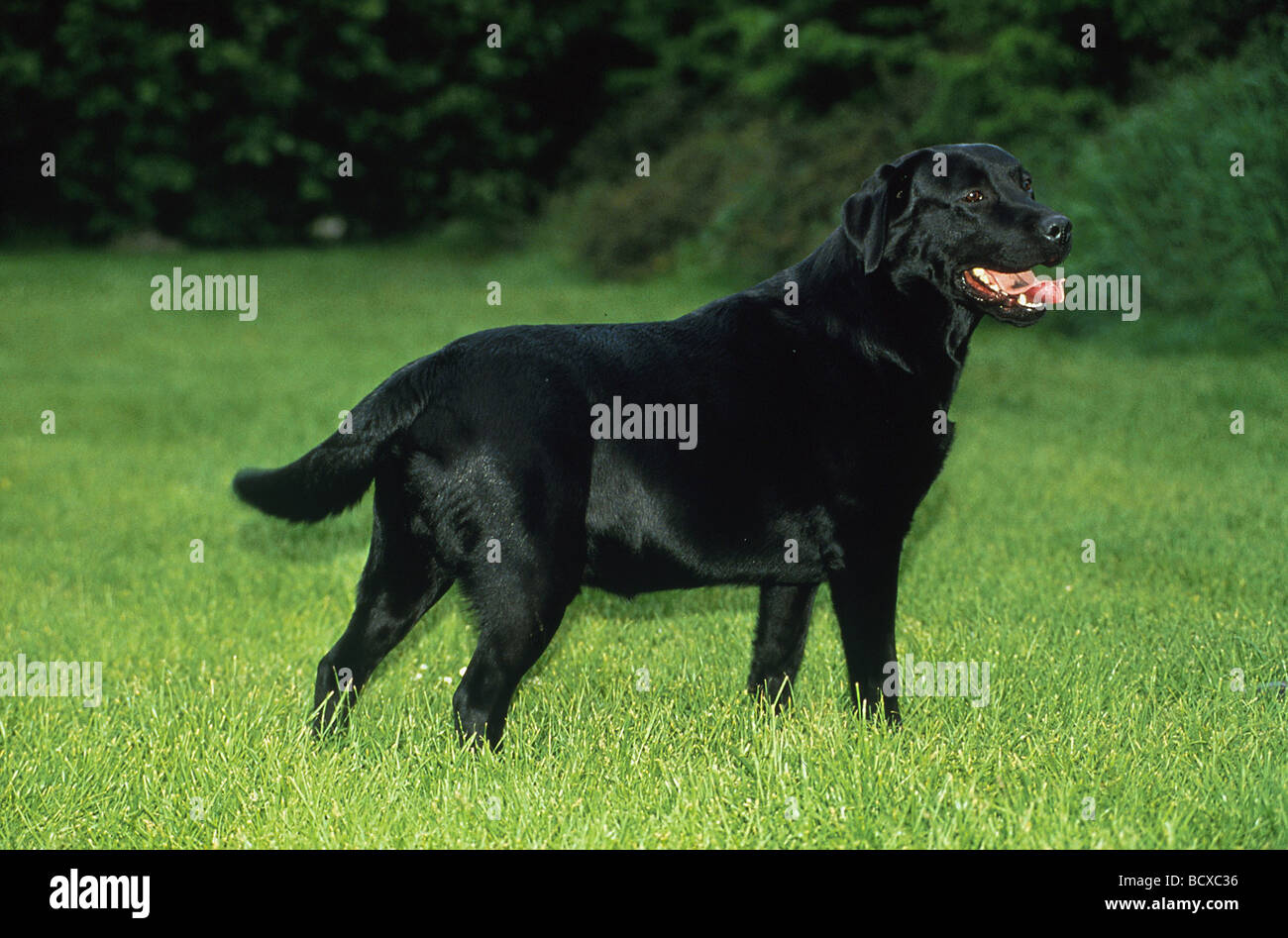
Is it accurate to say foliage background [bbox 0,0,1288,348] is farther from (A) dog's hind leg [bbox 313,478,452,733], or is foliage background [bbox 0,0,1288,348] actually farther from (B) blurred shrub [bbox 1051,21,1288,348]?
(A) dog's hind leg [bbox 313,478,452,733]

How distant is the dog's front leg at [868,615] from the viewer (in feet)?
12.8

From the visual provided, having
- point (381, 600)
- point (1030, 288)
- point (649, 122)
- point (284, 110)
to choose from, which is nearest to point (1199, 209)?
point (1030, 288)

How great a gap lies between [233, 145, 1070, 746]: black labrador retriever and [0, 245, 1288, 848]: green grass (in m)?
0.37

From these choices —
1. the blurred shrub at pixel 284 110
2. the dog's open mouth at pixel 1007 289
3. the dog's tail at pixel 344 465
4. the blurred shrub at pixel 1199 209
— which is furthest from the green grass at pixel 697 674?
the blurred shrub at pixel 284 110

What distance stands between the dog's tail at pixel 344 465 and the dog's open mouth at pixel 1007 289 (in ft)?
5.51

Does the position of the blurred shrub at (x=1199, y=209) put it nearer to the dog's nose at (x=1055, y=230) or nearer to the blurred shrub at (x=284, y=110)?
the dog's nose at (x=1055, y=230)

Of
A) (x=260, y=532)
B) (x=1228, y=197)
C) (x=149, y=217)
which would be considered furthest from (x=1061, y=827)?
(x=149, y=217)

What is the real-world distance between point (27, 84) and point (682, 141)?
13.7 m

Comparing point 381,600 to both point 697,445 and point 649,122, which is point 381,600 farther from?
point 649,122

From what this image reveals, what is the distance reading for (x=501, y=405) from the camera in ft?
12.1

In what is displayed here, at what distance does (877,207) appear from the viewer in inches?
159

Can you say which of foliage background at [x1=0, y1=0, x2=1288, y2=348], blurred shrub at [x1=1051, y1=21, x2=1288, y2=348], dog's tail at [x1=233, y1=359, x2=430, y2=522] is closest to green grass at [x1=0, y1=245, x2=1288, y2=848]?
dog's tail at [x1=233, y1=359, x2=430, y2=522]

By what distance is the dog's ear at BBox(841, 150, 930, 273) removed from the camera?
4.02 m

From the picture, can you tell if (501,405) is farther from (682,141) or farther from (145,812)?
(682,141)
